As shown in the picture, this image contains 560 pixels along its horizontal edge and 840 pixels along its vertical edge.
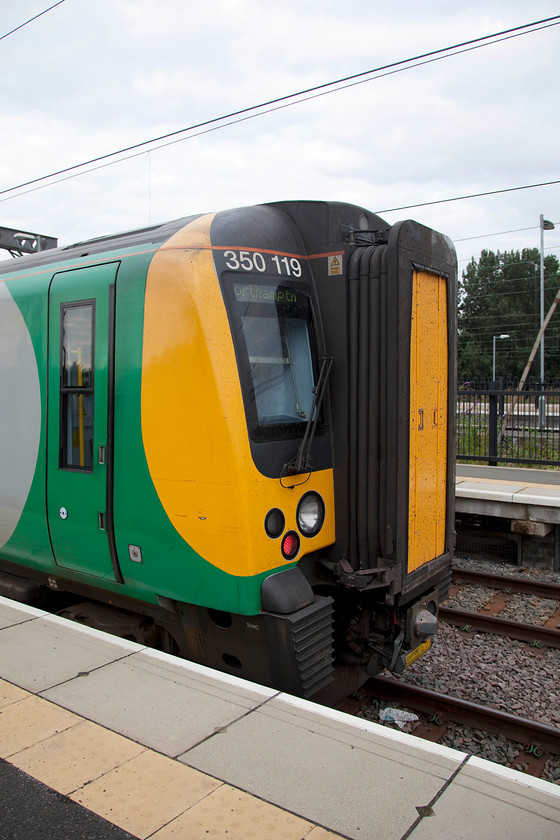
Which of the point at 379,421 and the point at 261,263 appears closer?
the point at 261,263

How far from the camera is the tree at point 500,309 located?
6022 cm

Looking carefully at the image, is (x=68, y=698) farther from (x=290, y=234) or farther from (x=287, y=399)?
(x=290, y=234)

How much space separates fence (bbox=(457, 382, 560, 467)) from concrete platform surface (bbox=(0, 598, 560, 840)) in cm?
838

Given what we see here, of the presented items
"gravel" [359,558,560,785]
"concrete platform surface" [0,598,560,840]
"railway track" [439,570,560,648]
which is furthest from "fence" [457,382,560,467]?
"concrete platform surface" [0,598,560,840]

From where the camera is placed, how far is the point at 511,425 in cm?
1132

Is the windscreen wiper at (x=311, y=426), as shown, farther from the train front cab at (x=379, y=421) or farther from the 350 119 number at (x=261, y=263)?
the 350 119 number at (x=261, y=263)

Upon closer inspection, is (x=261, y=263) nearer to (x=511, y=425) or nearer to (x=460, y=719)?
(x=460, y=719)

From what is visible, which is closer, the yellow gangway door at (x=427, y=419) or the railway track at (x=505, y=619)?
the yellow gangway door at (x=427, y=419)

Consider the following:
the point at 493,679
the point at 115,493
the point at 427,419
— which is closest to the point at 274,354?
Answer: the point at 427,419

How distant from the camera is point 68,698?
11.3 feet

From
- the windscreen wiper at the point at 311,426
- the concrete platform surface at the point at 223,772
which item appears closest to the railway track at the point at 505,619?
the windscreen wiper at the point at 311,426

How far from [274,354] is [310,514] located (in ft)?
3.36

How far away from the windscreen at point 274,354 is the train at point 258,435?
0.04ft

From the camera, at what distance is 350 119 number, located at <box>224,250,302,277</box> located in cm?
392
